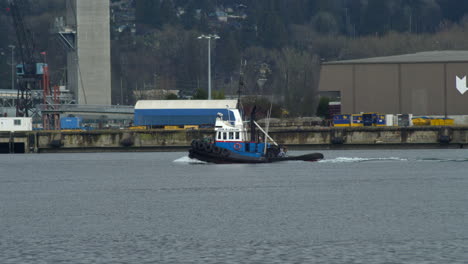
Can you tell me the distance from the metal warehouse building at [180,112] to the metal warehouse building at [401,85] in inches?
666

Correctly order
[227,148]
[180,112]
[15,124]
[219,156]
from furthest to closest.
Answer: [180,112] < [15,124] < [227,148] < [219,156]

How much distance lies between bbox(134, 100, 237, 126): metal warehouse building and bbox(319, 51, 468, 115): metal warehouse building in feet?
55.5

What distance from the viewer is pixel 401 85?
136m

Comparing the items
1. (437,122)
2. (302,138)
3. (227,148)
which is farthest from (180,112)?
(227,148)

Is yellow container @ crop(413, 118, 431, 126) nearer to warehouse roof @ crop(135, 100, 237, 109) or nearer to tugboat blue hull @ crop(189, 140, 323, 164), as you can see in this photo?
warehouse roof @ crop(135, 100, 237, 109)

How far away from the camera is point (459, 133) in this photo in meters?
121

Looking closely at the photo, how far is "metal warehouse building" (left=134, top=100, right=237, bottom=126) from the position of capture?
135375mm

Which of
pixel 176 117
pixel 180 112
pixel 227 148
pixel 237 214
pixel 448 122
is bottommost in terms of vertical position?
pixel 237 214

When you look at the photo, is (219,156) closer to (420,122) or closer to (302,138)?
(302,138)

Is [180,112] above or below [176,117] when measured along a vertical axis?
above

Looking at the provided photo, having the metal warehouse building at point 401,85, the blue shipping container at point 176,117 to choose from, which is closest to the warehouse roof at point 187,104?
the blue shipping container at point 176,117

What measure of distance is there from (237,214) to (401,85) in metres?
86.4

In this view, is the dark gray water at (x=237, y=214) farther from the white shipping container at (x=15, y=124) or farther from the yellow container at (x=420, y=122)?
the white shipping container at (x=15, y=124)

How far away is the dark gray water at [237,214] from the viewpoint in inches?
1617
